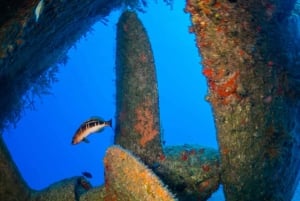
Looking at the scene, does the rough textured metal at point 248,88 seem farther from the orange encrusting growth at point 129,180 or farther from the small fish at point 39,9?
the small fish at point 39,9

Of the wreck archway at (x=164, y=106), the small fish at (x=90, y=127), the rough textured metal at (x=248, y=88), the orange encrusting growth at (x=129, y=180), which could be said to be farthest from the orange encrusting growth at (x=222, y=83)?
the wreck archway at (x=164, y=106)

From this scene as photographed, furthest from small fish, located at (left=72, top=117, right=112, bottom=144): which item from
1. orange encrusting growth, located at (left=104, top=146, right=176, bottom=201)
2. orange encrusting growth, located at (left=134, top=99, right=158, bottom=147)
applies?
orange encrusting growth, located at (left=104, top=146, right=176, bottom=201)

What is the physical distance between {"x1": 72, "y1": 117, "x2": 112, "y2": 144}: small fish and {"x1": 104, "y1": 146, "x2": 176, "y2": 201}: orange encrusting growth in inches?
62.2

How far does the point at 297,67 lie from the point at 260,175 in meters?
1.47

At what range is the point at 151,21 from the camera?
144 metres

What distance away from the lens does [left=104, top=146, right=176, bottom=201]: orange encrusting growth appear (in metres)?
3.36

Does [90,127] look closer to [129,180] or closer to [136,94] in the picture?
[136,94]

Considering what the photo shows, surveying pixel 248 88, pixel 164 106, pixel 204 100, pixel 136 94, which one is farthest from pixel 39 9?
pixel 164 106

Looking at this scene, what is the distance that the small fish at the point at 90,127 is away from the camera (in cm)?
586

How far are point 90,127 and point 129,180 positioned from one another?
2.38m

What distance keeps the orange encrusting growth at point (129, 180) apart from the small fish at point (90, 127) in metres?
1.58

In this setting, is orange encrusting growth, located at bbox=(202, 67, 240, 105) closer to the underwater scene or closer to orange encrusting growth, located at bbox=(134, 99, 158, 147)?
the underwater scene

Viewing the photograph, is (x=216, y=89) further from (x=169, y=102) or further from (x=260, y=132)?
(x=169, y=102)

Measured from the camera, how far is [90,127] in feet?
19.7
